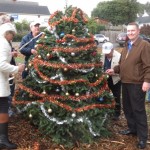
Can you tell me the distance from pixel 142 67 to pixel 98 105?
970mm

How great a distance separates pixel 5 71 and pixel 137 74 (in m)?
2.09

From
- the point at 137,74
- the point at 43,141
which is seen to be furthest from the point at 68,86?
the point at 137,74

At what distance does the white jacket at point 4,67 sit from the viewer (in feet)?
14.8

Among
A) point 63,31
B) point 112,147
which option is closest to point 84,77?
point 63,31

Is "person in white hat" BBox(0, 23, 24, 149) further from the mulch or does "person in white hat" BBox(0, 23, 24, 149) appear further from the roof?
the roof

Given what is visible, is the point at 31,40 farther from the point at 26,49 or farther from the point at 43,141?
the point at 43,141

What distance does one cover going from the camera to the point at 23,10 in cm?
8038

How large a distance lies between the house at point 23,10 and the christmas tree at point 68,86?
72301mm

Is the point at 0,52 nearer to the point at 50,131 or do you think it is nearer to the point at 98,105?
the point at 50,131

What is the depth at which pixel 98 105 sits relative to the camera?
517 cm

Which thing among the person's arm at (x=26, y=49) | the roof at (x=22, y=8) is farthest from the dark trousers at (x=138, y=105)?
the roof at (x=22, y=8)

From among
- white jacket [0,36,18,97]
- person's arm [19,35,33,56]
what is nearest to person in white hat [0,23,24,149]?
white jacket [0,36,18,97]

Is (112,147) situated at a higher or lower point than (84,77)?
lower

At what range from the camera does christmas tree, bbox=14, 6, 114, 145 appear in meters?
4.97
